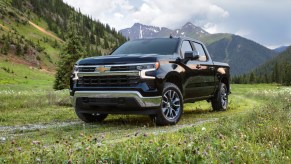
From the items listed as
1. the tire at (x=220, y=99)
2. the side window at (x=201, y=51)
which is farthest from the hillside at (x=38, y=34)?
the side window at (x=201, y=51)

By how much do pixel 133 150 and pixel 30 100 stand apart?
42.9 ft

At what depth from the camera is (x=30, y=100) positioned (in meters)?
16.6

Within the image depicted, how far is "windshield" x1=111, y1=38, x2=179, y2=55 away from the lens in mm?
10398

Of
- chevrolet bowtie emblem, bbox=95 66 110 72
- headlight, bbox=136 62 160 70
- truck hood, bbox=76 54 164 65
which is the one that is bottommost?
chevrolet bowtie emblem, bbox=95 66 110 72

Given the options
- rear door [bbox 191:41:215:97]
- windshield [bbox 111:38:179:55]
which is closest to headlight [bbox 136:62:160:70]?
windshield [bbox 111:38:179:55]

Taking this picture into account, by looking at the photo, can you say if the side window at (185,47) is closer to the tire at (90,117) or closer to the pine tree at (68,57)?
the tire at (90,117)

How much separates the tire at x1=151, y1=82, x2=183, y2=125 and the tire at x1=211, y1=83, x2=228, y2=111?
3515mm

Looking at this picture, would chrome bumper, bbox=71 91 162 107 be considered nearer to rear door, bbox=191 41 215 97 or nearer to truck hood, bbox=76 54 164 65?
truck hood, bbox=76 54 164 65

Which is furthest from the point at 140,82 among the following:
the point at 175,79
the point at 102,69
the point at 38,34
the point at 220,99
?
the point at 38,34

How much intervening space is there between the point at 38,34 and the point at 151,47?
5302 inches

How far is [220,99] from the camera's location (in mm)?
13164

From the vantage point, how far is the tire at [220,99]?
13133 mm

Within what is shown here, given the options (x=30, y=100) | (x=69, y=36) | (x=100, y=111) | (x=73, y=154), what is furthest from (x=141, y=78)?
(x=69, y=36)

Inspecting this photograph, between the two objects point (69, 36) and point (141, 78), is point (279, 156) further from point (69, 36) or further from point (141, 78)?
point (69, 36)
